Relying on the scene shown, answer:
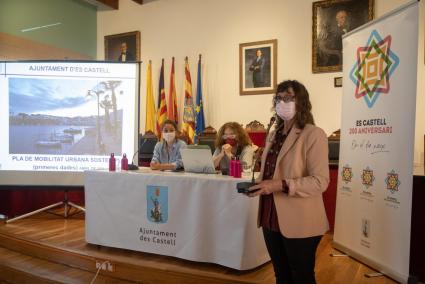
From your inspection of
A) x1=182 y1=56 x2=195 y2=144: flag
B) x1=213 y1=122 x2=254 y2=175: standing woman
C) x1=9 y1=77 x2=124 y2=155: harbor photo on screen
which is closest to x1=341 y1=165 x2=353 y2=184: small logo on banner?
x1=213 y1=122 x2=254 y2=175: standing woman

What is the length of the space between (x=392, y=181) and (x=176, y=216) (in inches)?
58.5

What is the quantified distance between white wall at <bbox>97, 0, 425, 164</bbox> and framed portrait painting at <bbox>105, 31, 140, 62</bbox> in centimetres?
11

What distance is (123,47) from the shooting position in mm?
6445

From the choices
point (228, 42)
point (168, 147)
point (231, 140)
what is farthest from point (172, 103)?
point (231, 140)

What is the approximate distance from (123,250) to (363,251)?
1.84 m

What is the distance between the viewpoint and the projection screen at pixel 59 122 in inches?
149

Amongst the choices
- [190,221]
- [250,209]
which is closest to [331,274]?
[250,209]

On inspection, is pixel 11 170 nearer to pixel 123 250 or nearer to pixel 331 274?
pixel 123 250

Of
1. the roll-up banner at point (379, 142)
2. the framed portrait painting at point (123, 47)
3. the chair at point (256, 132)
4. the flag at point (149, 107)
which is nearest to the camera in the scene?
the roll-up banner at point (379, 142)

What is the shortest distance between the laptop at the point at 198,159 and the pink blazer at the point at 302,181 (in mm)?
1023

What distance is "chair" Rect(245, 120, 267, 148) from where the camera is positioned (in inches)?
194

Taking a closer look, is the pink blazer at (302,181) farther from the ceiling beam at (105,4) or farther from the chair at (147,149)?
the ceiling beam at (105,4)

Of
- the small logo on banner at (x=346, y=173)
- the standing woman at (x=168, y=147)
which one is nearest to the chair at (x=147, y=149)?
the standing woman at (x=168, y=147)

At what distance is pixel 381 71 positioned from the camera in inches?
99.3
